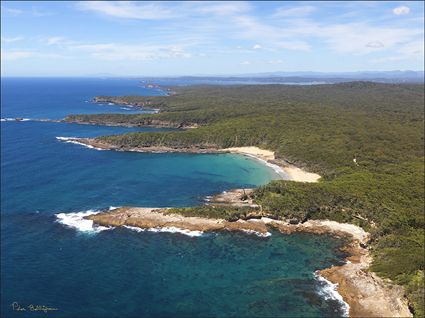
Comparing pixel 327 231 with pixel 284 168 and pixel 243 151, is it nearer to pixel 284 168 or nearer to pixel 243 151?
pixel 284 168

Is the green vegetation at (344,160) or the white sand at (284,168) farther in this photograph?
the white sand at (284,168)

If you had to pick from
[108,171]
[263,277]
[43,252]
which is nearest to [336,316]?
[263,277]

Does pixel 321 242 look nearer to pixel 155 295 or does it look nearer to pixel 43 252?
pixel 155 295

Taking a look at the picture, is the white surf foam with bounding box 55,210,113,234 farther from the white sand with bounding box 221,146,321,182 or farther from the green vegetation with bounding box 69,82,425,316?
the white sand with bounding box 221,146,321,182

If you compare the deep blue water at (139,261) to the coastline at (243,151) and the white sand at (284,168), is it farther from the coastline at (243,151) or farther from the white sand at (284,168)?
the coastline at (243,151)

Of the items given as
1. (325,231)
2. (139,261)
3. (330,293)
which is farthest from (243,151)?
(330,293)

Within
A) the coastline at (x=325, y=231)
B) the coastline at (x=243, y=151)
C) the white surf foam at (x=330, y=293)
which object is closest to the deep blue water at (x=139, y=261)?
the white surf foam at (x=330, y=293)
